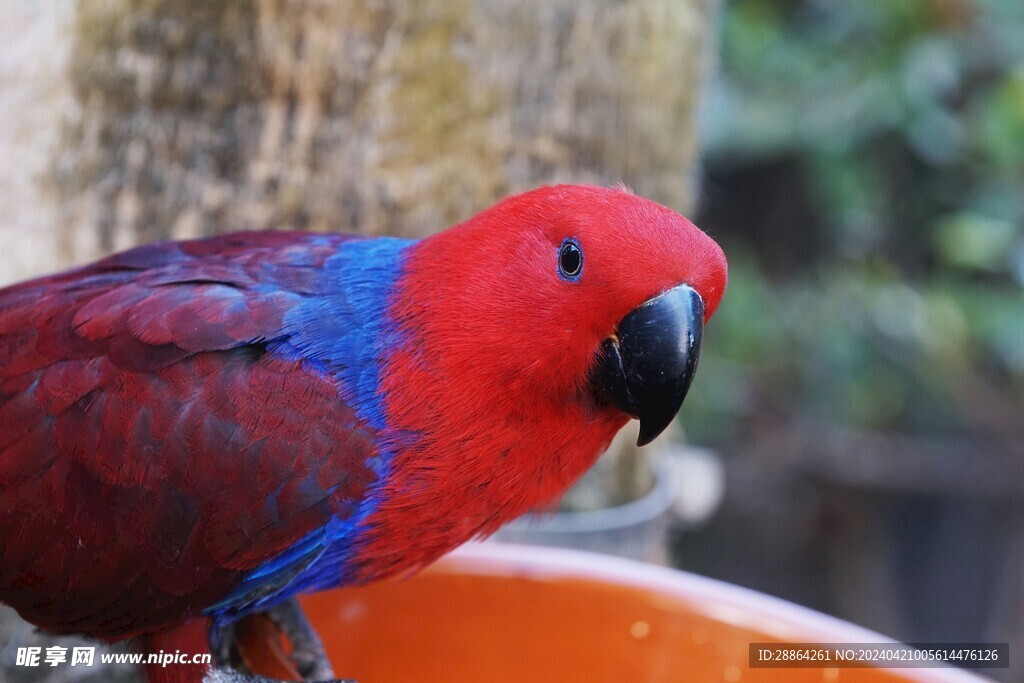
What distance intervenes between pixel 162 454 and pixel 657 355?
2.13ft

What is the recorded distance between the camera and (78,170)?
5.91ft

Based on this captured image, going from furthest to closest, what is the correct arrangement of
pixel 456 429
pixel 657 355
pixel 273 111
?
1. pixel 273 111
2. pixel 456 429
3. pixel 657 355

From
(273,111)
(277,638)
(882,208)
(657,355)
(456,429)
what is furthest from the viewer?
(882,208)

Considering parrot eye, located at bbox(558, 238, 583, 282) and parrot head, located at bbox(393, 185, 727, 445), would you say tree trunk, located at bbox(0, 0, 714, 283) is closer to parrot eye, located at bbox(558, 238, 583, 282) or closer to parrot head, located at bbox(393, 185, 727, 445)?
parrot head, located at bbox(393, 185, 727, 445)

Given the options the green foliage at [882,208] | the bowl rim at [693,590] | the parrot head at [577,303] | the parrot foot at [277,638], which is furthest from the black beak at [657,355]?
the green foliage at [882,208]

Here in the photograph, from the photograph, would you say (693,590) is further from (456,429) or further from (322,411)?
(322,411)

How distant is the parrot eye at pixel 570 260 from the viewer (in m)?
1.22

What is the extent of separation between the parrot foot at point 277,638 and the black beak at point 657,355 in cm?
65

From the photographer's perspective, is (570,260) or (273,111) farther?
(273,111)

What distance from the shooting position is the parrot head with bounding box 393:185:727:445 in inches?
45.9

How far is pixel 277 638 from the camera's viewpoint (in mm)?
1491

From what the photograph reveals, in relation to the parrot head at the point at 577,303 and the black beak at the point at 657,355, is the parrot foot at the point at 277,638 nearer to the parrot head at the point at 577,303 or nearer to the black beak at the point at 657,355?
the parrot head at the point at 577,303

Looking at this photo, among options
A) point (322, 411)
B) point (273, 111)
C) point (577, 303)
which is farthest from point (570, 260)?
point (273, 111)

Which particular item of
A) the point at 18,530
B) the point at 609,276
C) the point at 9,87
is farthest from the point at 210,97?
the point at 609,276
